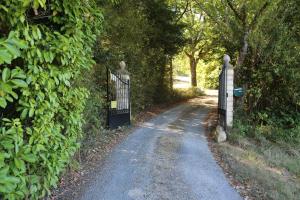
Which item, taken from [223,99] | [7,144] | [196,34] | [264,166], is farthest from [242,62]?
[196,34]

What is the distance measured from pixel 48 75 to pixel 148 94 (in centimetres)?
1059

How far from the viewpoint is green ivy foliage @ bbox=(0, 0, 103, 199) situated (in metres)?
2.59

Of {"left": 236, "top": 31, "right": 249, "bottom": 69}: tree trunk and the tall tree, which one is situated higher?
the tall tree

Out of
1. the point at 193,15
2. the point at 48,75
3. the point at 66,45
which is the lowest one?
the point at 48,75

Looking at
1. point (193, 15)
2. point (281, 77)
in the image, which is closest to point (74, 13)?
point (281, 77)

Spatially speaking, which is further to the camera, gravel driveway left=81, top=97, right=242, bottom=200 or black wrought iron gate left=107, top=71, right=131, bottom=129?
black wrought iron gate left=107, top=71, right=131, bottom=129

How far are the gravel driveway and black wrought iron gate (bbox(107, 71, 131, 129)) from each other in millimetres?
798

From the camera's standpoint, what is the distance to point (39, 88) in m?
3.07

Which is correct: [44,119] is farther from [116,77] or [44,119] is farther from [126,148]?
[116,77]

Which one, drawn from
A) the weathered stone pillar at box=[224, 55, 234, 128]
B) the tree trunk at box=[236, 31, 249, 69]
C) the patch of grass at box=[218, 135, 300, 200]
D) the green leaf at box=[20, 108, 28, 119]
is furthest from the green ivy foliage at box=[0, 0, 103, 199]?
the tree trunk at box=[236, 31, 249, 69]

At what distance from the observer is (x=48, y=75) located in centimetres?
322

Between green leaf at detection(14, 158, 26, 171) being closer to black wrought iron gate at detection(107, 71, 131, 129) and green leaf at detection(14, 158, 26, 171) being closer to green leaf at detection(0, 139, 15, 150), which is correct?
green leaf at detection(0, 139, 15, 150)

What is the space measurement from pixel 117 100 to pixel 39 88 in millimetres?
6391

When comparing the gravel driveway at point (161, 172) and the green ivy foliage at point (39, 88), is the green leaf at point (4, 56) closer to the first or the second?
the green ivy foliage at point (39, 88)
